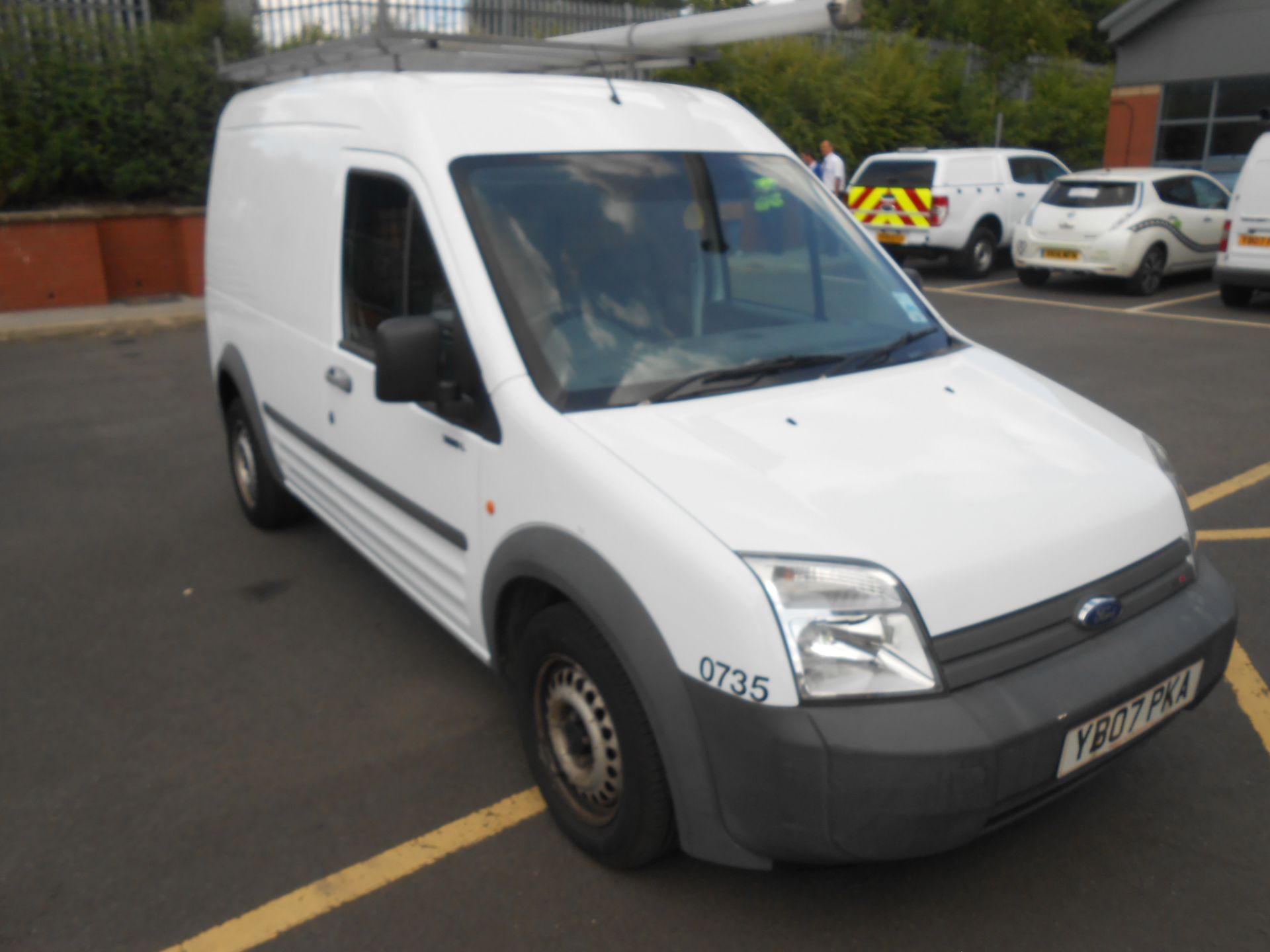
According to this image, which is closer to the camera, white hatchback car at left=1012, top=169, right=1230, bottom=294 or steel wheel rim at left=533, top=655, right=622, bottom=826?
steel wheel rim at left=533, top=655, right=622, bottom=826

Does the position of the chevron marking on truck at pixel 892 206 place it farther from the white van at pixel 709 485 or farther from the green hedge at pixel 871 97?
the white van at pixel 709 485

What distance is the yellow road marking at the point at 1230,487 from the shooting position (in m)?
5.60

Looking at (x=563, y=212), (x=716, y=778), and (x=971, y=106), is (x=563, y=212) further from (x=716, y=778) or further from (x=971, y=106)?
(x=971, y=106)

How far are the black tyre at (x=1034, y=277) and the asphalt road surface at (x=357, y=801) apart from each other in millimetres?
9242

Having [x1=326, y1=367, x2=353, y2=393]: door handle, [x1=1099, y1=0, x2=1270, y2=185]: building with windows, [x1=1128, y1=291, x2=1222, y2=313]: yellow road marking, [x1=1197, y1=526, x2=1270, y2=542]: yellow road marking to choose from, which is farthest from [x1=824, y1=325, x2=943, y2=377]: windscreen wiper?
[x1=1099, y1=0, x2=1270, y2=185]: building with windows

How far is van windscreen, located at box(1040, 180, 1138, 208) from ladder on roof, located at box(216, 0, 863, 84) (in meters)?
10.0

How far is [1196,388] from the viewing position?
830cm

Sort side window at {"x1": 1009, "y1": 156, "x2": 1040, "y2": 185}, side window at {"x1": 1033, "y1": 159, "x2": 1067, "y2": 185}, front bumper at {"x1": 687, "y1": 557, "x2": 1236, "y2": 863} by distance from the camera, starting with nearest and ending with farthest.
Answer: front bumper at {"x1": 687, "y1": 557, "x2": 1236, "y2": 863}, side window at {"x1": 1009, "y1": 156, "x2": 1040, "y2": 185}, side window at {"x1": 1033, "y1": 159, "x2": 1067, "y2": 185}

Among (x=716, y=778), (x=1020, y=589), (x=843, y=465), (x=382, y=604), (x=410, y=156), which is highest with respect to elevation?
(x=410, y=156)

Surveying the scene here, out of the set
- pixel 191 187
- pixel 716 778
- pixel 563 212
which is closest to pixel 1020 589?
pixel 716 778

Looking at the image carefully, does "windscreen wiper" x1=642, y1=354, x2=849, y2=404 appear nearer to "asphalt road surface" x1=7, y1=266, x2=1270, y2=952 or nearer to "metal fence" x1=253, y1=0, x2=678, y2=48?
"asphalt road surface" x1=7, y1=266, x2=1270, y2=952

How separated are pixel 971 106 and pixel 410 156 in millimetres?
21337

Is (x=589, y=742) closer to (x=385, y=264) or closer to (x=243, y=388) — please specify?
(x=385, y=264)

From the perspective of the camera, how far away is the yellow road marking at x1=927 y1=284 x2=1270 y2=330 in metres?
11.3
